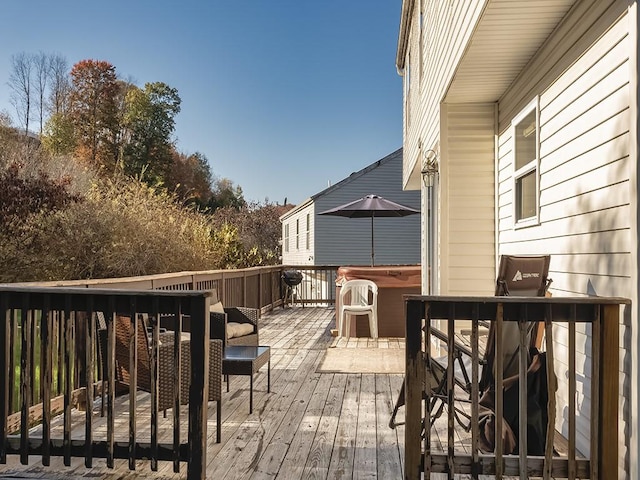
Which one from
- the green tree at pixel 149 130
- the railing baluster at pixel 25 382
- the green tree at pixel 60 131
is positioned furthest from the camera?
the green tree at pixel 149 130

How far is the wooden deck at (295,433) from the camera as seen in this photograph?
2994 millimetres

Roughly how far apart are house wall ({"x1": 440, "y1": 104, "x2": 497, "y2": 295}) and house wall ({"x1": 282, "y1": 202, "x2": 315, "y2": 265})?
38.8 ft

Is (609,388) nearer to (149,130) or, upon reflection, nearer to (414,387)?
(414,387)

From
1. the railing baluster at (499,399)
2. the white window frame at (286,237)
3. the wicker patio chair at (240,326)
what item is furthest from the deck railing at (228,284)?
the white window frame at (286,237)

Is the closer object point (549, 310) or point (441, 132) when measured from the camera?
point (549, 310)

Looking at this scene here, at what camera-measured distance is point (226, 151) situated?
40344 millimetres

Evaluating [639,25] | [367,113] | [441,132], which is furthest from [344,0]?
[639,25]

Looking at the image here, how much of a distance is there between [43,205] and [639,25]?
7988mm

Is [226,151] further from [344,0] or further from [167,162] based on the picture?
[344,0]

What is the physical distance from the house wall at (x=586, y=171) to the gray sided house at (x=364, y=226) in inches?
499

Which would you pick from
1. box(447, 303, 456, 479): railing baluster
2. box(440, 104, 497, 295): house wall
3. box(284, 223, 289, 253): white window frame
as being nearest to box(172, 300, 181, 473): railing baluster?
box(447, 303, 456, 479): railing baluster

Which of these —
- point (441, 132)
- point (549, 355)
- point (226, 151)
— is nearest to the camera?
point (549, 355)

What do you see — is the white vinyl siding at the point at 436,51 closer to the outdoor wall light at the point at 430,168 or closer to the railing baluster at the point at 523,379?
the outdoor wall light at the point at 430,168

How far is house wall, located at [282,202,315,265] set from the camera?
1773 cm
